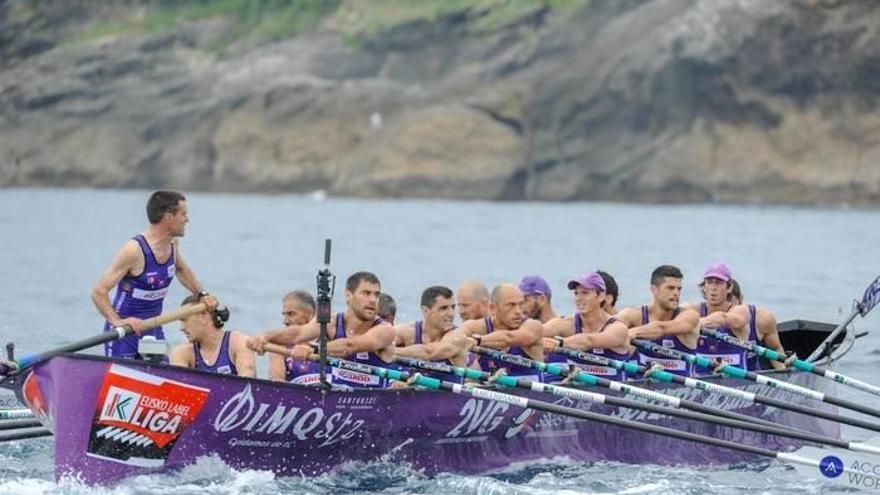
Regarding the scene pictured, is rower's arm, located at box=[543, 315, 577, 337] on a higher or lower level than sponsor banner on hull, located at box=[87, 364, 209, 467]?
higher

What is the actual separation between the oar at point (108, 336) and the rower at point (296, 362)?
1.75m

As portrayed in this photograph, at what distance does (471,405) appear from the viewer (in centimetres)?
1551

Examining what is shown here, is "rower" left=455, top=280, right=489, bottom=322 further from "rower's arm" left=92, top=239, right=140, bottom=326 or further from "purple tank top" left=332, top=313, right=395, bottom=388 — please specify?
"rower's arm" left=92, top=239, right=140, bottom=326

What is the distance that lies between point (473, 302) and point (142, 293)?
325cm

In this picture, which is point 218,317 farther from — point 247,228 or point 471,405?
point 247,228

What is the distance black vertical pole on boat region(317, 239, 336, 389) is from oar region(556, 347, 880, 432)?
10.1ft

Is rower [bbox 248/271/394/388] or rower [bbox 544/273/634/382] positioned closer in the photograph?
rower [bbox 248/271/394/388]

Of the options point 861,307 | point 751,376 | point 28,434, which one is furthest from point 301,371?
point 861,307

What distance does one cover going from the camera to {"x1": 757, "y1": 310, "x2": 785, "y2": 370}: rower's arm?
18.5m

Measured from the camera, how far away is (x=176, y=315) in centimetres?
1416

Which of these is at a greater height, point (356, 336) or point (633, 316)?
point (633, 316)

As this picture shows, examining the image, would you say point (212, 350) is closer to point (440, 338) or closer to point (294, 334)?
point (294, 334)

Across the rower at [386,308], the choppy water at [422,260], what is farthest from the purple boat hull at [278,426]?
the rower at [386,308]

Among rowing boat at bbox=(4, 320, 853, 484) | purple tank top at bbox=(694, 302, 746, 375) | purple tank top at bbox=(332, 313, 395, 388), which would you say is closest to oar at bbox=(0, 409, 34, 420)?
rowing boat at bbox=(4, 320, 853, 484)
